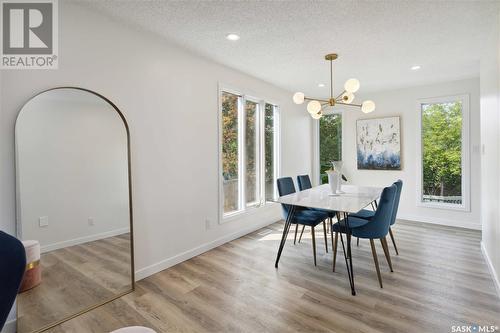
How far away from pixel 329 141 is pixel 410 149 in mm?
1598

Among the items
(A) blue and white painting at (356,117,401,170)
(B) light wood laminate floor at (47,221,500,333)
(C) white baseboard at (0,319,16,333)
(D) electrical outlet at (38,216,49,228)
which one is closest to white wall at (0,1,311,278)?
(D) electrical outlet at (38,216,49,228)

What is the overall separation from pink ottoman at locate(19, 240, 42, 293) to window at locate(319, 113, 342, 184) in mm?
5171

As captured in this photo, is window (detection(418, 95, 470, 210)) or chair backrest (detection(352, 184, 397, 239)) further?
window (detection(418, 95, 470, 210))

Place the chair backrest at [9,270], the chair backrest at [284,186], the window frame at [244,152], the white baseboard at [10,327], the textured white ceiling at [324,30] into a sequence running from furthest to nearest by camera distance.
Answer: the window frame at [244,152], the chair backrest at [284,186], the textured white ceiling at [324,30], the white baseboard at [10,327], the chair backrest at [9,270]

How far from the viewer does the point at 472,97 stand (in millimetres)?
4215

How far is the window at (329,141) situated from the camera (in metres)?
5.64

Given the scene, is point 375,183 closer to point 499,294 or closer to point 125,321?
point 499,294

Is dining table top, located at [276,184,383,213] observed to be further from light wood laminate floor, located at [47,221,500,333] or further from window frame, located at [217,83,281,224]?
window frame, located at [217,83,281,224]

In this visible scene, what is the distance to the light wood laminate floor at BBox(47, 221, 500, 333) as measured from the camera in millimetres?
1881

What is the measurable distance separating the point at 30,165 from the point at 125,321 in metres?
1.37

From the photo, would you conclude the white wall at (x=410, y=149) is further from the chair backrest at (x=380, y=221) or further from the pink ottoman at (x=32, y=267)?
the pink ottoman at (x=32, y=267)


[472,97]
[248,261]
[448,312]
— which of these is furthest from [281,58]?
[472,97]

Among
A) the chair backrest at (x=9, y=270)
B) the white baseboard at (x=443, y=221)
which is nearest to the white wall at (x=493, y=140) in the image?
the white baseboard at (x=443, y=221)

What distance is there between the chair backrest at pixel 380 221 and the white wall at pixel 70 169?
2.28 m
